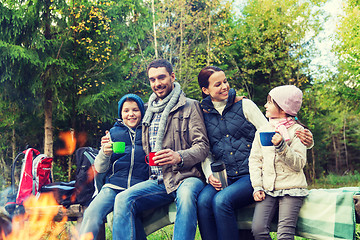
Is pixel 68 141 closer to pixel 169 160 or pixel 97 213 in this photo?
pixel 97 213

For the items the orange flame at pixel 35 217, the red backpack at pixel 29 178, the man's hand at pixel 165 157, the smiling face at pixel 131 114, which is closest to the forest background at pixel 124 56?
the red backpack at pixel 29 178

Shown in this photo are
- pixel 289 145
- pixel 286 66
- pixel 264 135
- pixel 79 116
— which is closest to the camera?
pixel 264 135

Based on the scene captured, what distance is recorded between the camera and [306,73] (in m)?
18.5

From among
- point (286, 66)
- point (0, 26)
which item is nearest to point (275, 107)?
point (0, 26)

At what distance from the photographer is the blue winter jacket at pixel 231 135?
3.28m

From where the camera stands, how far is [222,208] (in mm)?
2975

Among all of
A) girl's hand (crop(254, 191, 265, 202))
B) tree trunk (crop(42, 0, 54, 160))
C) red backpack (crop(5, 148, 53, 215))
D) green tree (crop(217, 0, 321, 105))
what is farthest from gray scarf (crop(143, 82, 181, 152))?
green tree (crop(217, 0, 321, 105))

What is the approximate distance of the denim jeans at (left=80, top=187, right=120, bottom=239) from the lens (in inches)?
136

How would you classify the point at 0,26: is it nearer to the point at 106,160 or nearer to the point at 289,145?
the point at 106,160

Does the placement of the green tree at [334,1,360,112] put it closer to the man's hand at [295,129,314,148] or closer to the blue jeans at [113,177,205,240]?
the man's hand at [295,129,314,148]

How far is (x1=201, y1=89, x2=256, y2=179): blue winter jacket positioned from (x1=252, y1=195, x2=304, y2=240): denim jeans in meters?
0.45

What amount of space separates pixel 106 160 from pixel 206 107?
3.78 feet

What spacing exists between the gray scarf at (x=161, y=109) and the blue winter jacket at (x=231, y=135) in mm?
336

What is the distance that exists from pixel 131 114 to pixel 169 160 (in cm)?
85
